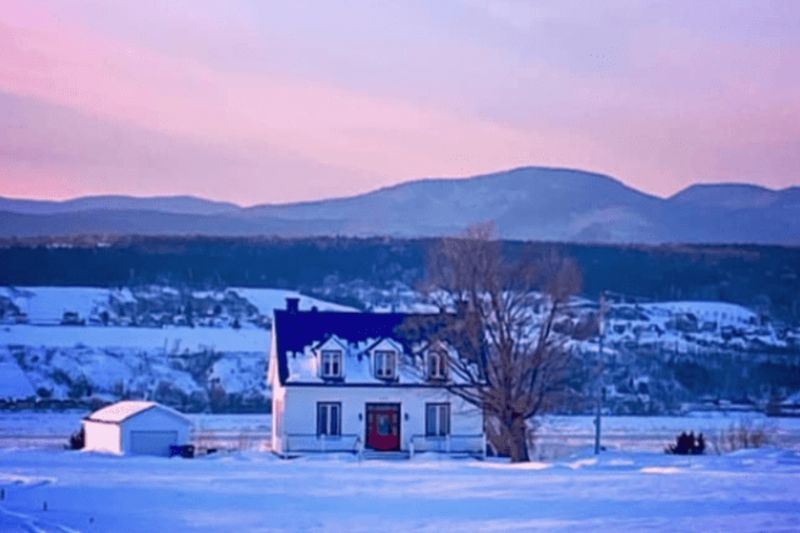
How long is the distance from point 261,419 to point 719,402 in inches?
1272

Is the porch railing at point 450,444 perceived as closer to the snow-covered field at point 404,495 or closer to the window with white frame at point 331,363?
the window with white frame at point 331,363

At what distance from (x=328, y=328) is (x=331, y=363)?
1.95 meters

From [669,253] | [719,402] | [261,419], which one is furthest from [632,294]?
[261,419]

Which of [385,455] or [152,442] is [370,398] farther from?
[152,442]

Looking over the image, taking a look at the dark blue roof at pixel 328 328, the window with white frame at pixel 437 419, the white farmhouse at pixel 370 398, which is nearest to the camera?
the white farmhouse at pixel 370 398

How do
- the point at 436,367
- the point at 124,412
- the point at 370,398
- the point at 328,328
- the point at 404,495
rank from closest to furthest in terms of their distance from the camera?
1. the point at 404,495
2. the point at 124,412
3. the point at 370,398
4. the point at 436,367
5. the point at 328,328

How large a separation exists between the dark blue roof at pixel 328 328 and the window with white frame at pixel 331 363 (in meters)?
0.93

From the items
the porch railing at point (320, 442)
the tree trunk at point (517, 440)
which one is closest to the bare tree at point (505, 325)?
the tree trunk at point (517, 440)

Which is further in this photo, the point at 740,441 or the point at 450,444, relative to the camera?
the point at 450,444

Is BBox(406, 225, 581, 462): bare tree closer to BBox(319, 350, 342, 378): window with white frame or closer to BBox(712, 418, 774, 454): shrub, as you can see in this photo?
BBox(319, 350, 342, 378): window with white frame

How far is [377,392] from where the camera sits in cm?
5231

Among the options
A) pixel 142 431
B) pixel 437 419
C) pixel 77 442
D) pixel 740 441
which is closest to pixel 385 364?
pixel 437 419

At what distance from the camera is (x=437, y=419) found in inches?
2064

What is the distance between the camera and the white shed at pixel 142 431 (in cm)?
4962
